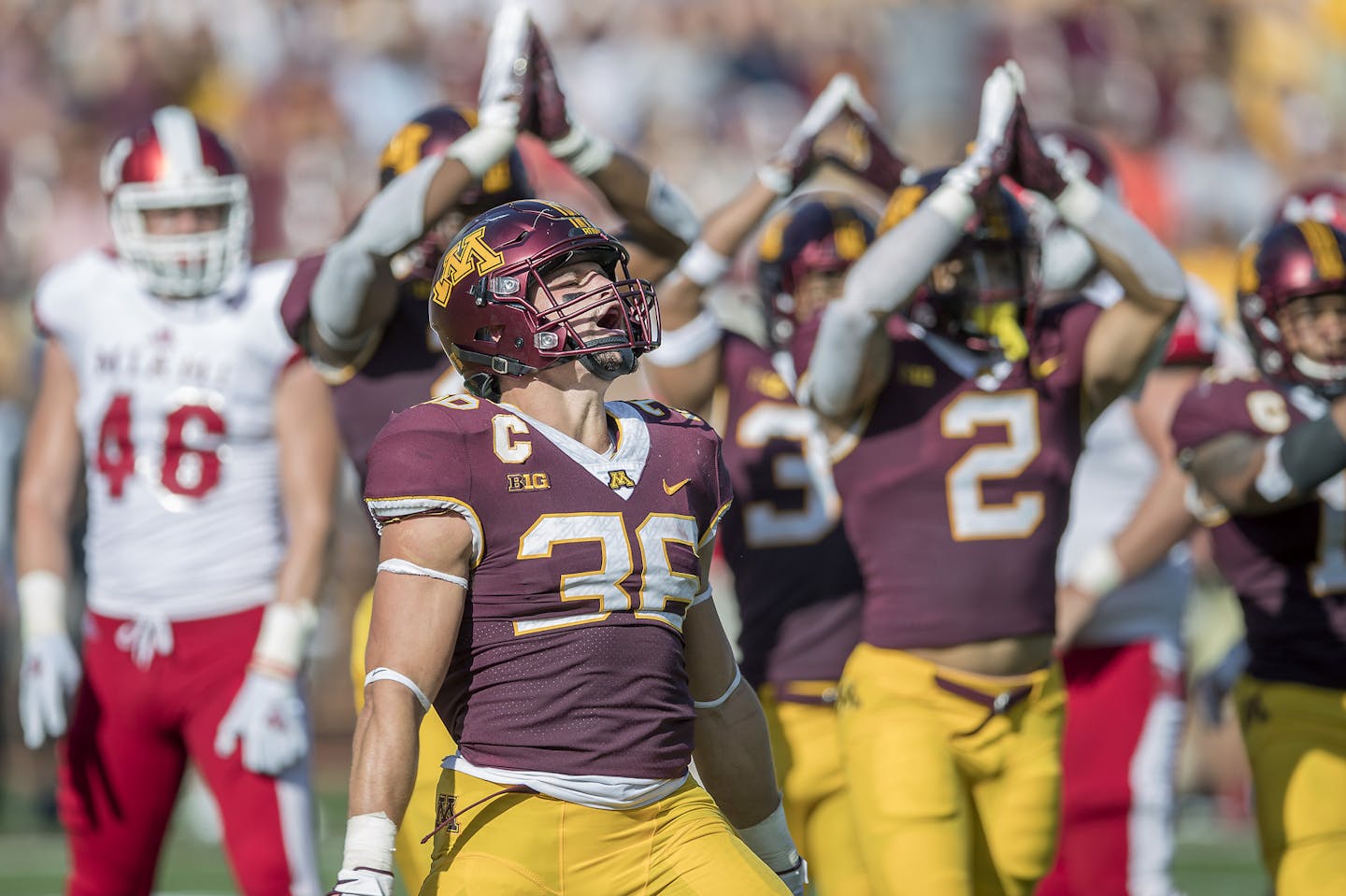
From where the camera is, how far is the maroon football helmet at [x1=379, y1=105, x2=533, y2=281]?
4.65 metres

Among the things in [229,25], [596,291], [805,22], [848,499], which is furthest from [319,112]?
[596,291]

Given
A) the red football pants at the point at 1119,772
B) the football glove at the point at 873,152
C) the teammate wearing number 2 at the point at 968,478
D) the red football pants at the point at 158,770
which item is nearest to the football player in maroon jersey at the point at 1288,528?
the teammate wearing number 2 at the point at 968,478

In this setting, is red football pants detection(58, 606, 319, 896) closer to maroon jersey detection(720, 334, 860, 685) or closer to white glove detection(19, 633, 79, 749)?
white glove detection(19, 633, 79, 749)

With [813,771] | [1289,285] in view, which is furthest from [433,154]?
[1289,285]

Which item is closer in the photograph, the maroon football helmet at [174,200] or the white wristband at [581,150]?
the white wristband at [581,150]

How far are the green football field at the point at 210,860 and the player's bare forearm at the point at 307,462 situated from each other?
276 centimetres

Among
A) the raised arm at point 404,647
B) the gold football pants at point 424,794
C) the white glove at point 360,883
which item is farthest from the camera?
the gold football pants at point 424,794

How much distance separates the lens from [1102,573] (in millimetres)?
5246

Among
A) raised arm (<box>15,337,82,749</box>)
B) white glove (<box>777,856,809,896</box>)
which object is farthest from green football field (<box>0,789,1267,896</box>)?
white glove (<box>777,856,809,896</box>)

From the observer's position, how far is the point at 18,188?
34.3ft

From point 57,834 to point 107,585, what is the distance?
3878 mm

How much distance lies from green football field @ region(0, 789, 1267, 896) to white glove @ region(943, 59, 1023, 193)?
385 centimetres

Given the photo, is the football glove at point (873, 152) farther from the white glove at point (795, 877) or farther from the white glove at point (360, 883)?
the white glove at point (360, 883)

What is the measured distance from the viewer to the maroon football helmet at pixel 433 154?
183 inches
